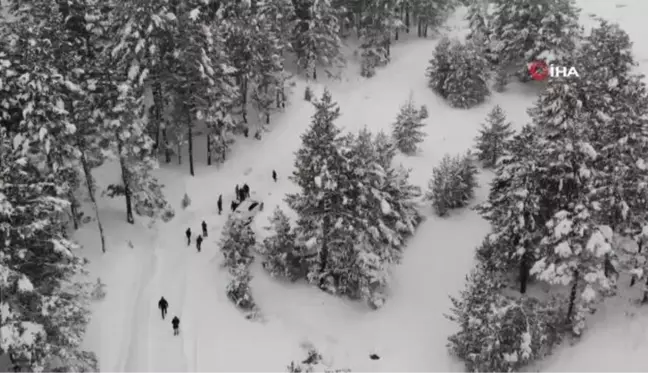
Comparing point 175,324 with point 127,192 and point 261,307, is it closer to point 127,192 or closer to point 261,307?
point 261,307

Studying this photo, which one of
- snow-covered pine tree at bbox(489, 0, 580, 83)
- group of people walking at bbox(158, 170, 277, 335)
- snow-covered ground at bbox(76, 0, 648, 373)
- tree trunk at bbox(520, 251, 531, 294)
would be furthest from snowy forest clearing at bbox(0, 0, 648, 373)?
snow-covered pine tree at bbox(489, 0, 580, 83)

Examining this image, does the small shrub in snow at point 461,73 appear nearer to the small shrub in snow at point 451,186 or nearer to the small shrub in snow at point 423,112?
the small shrub in snow at point 423,112

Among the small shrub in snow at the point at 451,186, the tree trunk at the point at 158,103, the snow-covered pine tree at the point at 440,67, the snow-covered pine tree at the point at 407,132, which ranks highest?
the snow-covered pine tree at the point at 440,67

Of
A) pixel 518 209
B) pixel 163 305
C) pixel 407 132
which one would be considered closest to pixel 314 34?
pixel 407 132

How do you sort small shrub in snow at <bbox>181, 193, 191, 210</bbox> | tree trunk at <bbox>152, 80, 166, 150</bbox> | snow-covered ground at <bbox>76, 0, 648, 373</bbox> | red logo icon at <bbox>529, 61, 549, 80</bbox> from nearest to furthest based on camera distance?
snow-covered ground at <bbox>76, 0, 648, 373</bbox> → small shrub in snow at <bbox>181, 193, 191, 210</bbox> → tree trunk at <bbox>152, 80, 166, 150</bbox> → red logo icon at <bbox>529, 61, 549, 80</bbox>

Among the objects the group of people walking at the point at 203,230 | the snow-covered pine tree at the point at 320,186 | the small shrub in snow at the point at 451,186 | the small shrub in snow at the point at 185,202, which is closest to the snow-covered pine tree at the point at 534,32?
the small shrub in snow at the point at 451,186

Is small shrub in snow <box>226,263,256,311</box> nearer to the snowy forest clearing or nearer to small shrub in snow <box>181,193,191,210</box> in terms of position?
the snowy forest clearing
